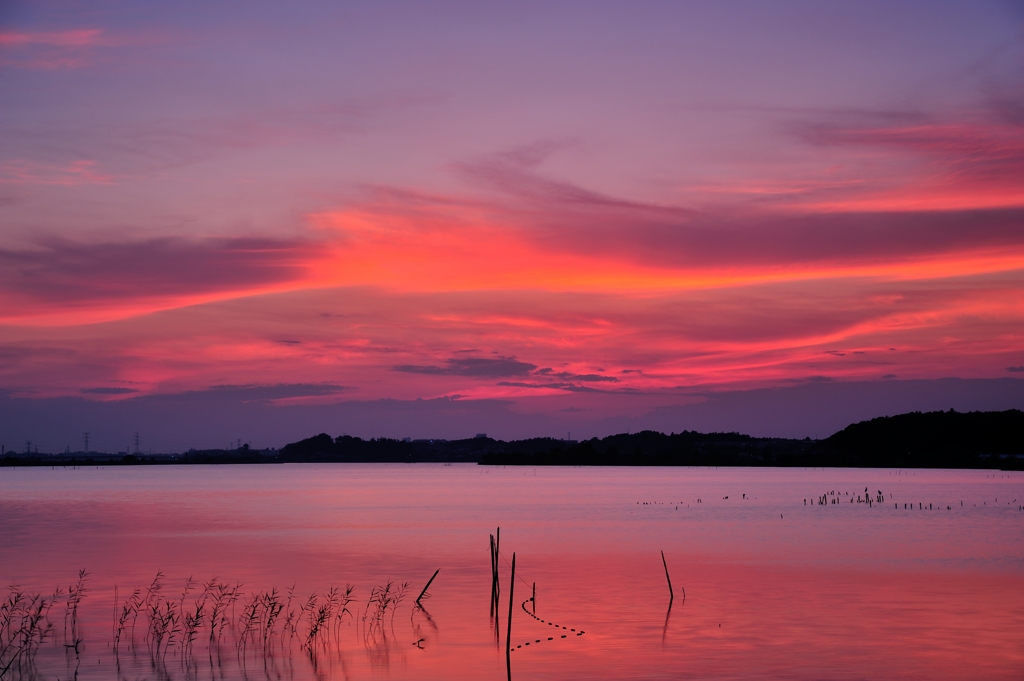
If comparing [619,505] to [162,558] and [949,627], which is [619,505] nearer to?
[162,558]

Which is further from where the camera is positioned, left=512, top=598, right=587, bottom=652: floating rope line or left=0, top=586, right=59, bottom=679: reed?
left=512, top=598, right=587, bottom=652: floating rope line

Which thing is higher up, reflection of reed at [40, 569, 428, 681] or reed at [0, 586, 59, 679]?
reed at [0, 586, 59, 679]

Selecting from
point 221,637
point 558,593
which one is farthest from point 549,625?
point 221,637

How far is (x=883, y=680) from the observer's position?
2667 cm

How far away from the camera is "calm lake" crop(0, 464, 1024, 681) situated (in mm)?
28688

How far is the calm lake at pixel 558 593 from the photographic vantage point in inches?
1129

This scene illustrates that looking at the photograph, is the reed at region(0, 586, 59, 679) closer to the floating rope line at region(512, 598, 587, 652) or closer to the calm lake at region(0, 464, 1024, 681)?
the calm lake at region(0, 464, 1024, 681)

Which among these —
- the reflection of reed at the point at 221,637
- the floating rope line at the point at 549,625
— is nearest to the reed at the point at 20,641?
the reflection of reed at the point at 221,637

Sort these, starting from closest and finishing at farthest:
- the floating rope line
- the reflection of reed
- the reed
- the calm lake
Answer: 1. the reed
2. the reflection of reed
3. the calm lake
4. the floating rope line

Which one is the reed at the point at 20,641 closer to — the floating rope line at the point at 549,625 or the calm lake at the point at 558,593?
the calm lake at the point at 558,593

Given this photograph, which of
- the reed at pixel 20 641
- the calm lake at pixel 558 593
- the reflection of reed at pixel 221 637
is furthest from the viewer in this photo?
the calm lake at pixel 558 593

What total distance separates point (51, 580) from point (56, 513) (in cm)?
5662

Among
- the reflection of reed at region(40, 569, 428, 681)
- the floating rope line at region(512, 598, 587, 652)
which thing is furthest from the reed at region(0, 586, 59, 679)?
the floating rope line at region(512, 598, 587, 652)

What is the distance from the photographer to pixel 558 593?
42.8 meters
